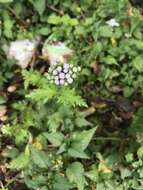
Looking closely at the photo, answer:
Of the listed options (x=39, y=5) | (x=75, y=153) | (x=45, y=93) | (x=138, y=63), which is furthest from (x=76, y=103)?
(x=39, y=5)

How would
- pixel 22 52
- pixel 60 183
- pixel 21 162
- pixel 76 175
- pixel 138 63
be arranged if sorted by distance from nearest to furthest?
pixel 60 183 → pixel 76 175 → pixel 21 162 → pixel 138 63 → pixel 22 52

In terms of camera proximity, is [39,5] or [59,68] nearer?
[59,68]

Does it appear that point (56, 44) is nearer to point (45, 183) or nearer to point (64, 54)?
point (64, 54)

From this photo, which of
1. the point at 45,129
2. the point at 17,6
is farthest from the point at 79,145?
the point at 17,6

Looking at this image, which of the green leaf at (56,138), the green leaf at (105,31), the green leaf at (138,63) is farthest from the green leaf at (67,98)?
the green leaf at (105,31)

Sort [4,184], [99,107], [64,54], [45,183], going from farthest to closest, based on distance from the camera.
A: [64,54] → [99,107] → [4,184] → [45,183]

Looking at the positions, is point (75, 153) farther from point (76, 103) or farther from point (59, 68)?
point (59, 68)

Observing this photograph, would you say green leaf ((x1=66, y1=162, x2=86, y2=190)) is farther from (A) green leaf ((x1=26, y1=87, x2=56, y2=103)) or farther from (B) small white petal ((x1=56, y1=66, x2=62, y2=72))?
(B) small white petal ((x1=56, y1=66, x2=62, y2=72))
